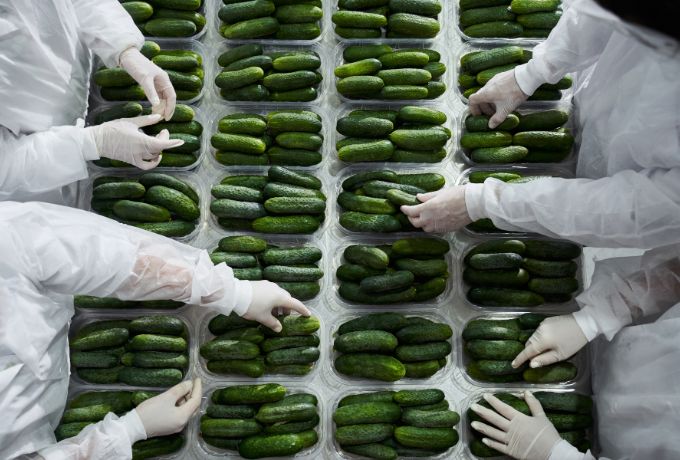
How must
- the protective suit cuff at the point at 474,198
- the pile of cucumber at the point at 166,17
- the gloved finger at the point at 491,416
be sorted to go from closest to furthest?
the gloved finger at the point at 491,416 → the protective suit cuff at the point at 474,198 → the pile of cucumber at the point at 166,17

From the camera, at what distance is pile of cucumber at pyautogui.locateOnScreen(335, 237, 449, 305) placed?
295 cm

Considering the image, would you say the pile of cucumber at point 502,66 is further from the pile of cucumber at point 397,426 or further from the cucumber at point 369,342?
the pile of cucumber at point 397,426

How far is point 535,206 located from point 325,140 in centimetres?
111

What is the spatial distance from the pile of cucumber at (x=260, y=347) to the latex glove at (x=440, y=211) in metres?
0.65

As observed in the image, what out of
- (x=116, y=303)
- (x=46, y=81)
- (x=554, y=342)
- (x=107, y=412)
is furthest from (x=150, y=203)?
(x=554, y=342)

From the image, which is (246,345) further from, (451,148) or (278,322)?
(451,148)

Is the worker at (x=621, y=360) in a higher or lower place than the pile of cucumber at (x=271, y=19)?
lower

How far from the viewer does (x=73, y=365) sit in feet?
9.47

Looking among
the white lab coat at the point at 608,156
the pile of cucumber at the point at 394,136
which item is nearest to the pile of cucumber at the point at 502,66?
the white lab coat at the point at 608,156

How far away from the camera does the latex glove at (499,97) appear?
3.03 m

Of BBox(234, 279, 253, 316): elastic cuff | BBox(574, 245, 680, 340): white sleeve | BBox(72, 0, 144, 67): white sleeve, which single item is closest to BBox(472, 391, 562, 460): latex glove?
BBox(574, 245, 680, 340): white sleeve

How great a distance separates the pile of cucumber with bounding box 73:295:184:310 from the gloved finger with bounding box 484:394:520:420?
4.69 ft

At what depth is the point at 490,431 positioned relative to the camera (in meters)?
2.78

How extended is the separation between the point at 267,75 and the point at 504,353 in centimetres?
172
